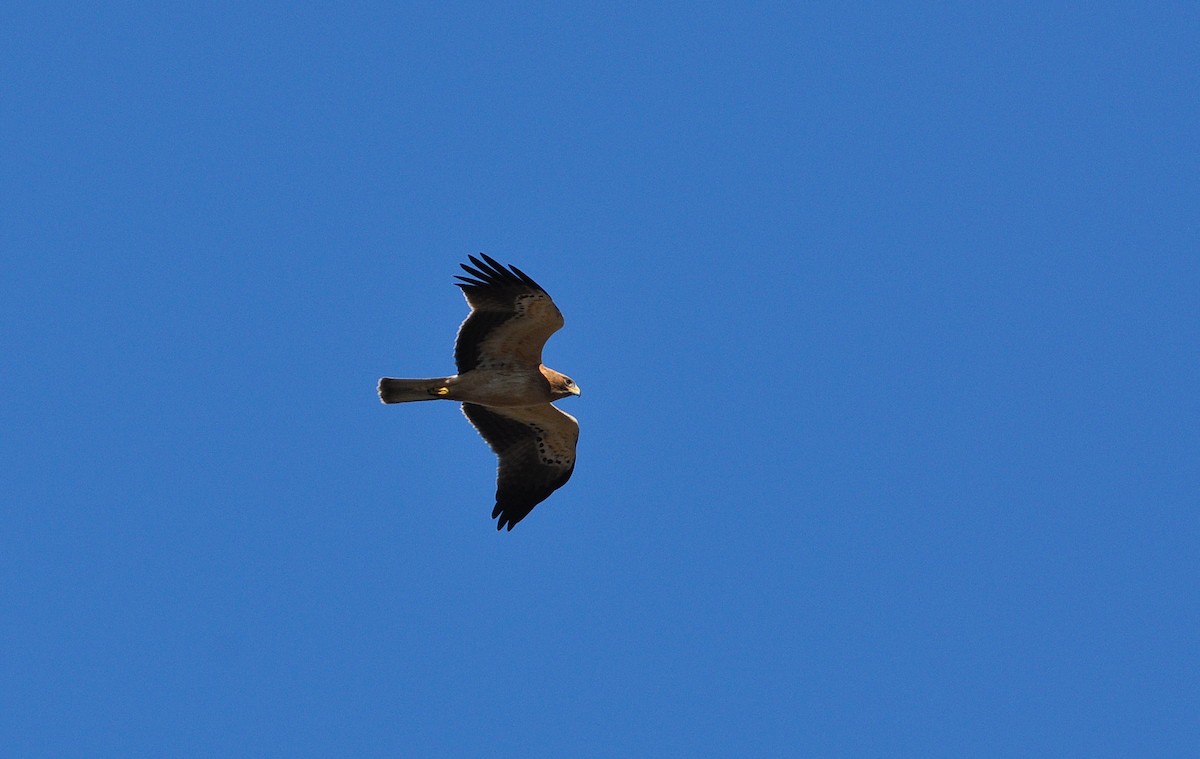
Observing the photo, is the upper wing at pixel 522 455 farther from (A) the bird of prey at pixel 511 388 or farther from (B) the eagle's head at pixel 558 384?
(B) the eagle's head at pixel 558 384

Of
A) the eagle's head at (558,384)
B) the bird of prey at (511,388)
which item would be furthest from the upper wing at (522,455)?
the eagle's head at (558,384)

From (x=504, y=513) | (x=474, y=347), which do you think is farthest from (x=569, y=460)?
(x=474, y=347)

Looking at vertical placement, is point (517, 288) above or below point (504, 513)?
above

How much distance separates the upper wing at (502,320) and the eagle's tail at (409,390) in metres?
0.34

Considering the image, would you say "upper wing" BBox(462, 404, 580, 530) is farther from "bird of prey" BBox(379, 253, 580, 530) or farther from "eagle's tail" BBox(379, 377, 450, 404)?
"eagle's tail" BBox(379, 377, 450, 404)

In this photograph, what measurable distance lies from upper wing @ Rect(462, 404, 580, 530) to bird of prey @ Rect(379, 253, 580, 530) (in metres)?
0.01

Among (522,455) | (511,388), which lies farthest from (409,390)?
(522,455)

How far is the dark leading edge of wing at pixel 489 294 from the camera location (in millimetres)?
17359

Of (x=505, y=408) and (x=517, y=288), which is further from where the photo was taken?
(x=505, y=408)

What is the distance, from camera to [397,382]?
59.6 ft

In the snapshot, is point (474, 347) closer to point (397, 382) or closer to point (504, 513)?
point (397, 382)

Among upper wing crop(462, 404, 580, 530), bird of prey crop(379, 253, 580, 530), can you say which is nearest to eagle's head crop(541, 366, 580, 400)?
bird of prey crop(379, 253, 580, 530)

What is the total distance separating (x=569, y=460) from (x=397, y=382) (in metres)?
2.63

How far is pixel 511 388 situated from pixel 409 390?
3.96 ft
